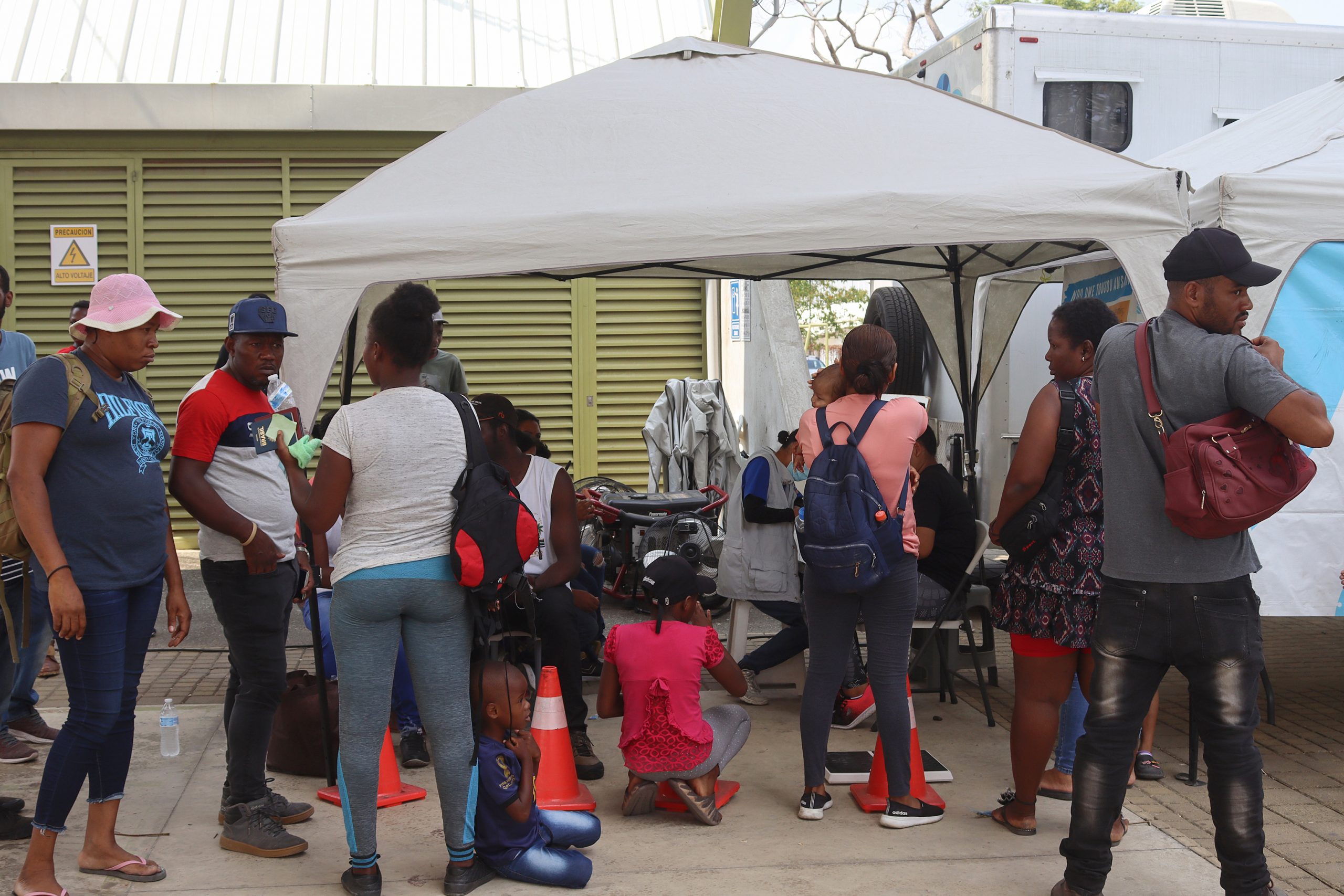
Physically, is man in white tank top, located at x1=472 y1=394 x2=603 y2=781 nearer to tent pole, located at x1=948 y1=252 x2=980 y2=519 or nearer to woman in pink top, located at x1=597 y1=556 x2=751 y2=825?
woman in pink top, located at x1=597 y1=556 x2=751 y2=825

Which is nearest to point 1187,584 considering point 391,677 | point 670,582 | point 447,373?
point 670,582

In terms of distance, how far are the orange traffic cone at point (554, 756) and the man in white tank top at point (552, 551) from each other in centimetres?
46

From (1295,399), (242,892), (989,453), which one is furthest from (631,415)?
(1295,399)

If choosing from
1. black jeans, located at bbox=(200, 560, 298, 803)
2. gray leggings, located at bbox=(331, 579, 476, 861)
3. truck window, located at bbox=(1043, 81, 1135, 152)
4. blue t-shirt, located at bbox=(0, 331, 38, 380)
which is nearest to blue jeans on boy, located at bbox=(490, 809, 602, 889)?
gray leggings, located at bbox=(331, 579, 476, 861)

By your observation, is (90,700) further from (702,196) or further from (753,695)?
(753,695)

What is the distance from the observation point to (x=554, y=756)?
14.3 ft

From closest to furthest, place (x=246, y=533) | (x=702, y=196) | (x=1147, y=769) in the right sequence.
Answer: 1. (x=246, y=533)
2. (x=702, y=196)
3. (x=1147, y=769)

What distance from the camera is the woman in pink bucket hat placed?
3369 mm

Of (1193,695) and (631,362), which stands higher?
(631,362)

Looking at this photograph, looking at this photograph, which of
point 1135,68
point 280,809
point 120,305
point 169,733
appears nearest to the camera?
point 120,305

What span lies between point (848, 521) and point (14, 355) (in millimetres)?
3369

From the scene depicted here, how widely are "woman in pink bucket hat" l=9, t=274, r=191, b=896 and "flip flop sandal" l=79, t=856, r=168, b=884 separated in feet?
0.50

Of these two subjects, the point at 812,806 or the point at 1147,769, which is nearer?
the point at 812,806

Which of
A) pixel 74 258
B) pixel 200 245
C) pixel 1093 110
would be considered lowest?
pixel 74 258
